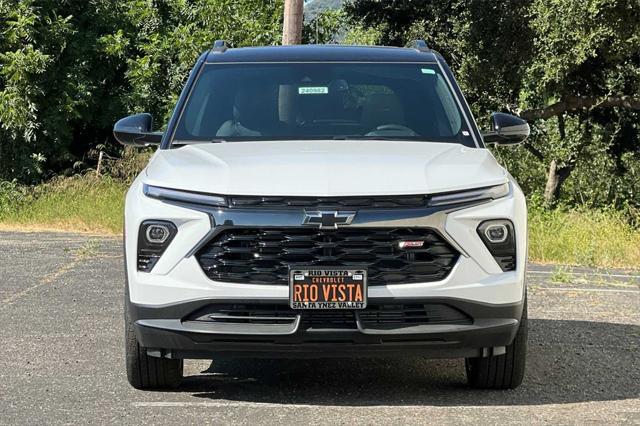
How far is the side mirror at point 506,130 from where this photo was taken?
7.45m

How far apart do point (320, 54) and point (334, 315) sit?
2373 millimetres

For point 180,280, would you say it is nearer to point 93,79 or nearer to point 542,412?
point 542,412

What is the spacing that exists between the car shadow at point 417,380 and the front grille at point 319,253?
2.61 ft

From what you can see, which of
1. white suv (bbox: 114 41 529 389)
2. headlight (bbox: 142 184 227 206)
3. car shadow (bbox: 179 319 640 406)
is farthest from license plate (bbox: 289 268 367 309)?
car shadow (bbox: 179 319 640 406)

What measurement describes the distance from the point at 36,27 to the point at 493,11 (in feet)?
30.0

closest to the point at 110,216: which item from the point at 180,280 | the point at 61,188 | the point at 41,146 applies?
the point at 61,188

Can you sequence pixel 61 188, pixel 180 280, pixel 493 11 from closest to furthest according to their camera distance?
pixel 180 280
pixel 61 188
pixel 493 11

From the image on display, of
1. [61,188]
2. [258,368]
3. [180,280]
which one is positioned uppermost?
[180,280]

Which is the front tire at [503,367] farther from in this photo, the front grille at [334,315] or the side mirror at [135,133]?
the side mirror at [135,133]

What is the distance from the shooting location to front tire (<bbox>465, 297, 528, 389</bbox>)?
21.2 feet

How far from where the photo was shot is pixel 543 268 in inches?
569

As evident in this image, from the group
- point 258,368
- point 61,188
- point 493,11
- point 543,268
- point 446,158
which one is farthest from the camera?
point 493,11

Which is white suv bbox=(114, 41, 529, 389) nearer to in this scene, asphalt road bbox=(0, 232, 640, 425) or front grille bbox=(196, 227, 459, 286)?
front grille bbox=(196, 227, 459, 286)

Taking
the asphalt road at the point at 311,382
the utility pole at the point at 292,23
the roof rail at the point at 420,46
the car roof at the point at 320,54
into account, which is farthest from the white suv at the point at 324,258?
the utility pole at the point at 292,23
